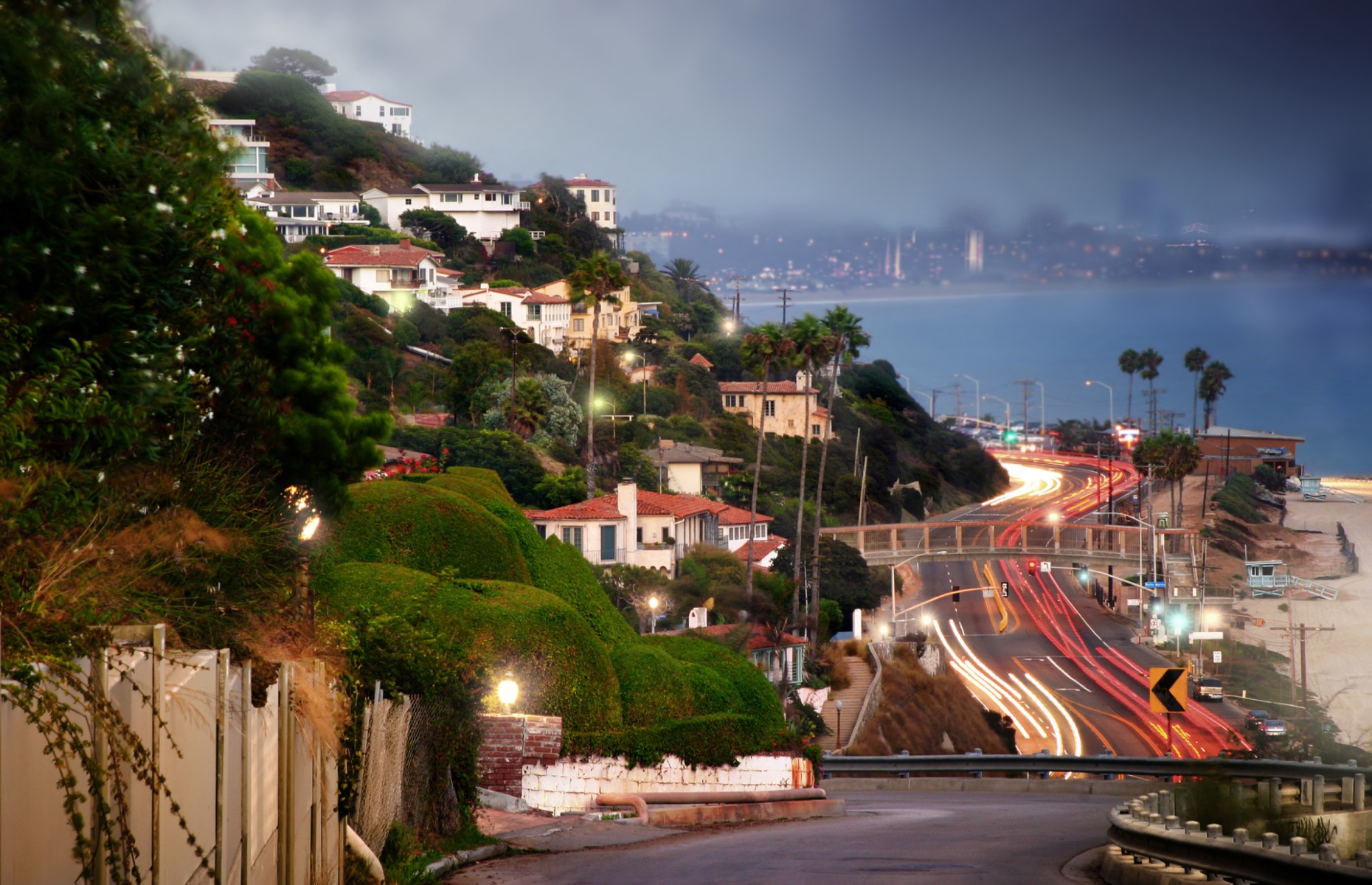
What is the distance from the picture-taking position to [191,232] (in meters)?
12.3

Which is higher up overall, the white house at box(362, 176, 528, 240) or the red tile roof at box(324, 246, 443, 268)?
the white house at box(362, 176, 528, 240)

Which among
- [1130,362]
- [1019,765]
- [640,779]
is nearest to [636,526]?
[1019,765]

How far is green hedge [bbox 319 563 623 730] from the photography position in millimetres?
20766

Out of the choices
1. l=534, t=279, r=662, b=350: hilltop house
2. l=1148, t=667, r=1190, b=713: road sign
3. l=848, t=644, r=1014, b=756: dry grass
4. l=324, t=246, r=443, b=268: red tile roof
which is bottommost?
l=848, t=644, r=1014, b=756: dry grass

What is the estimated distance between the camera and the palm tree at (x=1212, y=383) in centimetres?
15650

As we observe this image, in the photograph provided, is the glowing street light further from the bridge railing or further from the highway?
the bridge railing

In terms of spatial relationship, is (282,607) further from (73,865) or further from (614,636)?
(614,636)

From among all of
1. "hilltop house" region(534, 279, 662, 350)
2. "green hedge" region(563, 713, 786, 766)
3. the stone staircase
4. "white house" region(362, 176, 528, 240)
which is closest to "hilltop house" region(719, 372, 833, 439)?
"hilltop house" region(534, 279, 662, 350)

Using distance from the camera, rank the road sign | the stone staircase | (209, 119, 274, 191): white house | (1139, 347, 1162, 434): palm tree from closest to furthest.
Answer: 1. the road sign
2. the stone staircase
3. (209, 119, 274, 191): white house
4. (1139, 347, 1162, 434): palm tree

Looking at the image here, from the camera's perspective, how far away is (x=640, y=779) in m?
23.8

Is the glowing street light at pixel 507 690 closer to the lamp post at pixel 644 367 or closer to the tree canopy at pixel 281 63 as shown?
the lamp post at pixel 644 367

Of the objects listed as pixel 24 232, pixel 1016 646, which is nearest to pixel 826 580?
pixel 1016 646

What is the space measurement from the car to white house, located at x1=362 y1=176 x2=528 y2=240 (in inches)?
3955

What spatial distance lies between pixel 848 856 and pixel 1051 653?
80907 millimetres
